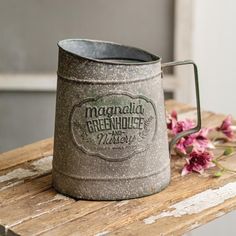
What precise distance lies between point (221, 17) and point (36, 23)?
1.39ft

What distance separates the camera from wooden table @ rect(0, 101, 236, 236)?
788 mm

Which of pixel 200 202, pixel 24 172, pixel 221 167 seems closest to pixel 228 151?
pixel 221 167

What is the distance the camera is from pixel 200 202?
859 millimetres

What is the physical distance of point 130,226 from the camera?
792mm

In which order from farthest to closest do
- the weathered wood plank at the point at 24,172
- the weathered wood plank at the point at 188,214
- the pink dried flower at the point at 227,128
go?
the pink dried flower at the point at 227,128, the weathered wood plank at the point at 24,172, the weathered wood plank at the point at 188,214

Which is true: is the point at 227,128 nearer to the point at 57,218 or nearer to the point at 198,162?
the point at 198,162

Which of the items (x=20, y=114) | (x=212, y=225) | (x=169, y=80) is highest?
(x=169, y=80)

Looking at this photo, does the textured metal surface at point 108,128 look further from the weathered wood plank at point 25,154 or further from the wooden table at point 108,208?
the weathered wood plank at point 25,154

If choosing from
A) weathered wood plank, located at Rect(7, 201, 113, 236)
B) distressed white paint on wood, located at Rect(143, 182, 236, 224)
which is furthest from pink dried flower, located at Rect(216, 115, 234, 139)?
weathered wood plank, located at Rect(7, 201, 113, 236)

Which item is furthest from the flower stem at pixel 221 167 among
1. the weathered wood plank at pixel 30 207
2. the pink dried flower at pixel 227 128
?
the weathered wood plank at pixel 30 207

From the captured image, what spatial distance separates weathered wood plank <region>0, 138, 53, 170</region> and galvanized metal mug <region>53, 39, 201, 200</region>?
13cm

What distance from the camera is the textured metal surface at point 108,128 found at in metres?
0.84

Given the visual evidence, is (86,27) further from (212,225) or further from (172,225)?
(172,225)

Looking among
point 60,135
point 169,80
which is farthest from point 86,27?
point 60,135
